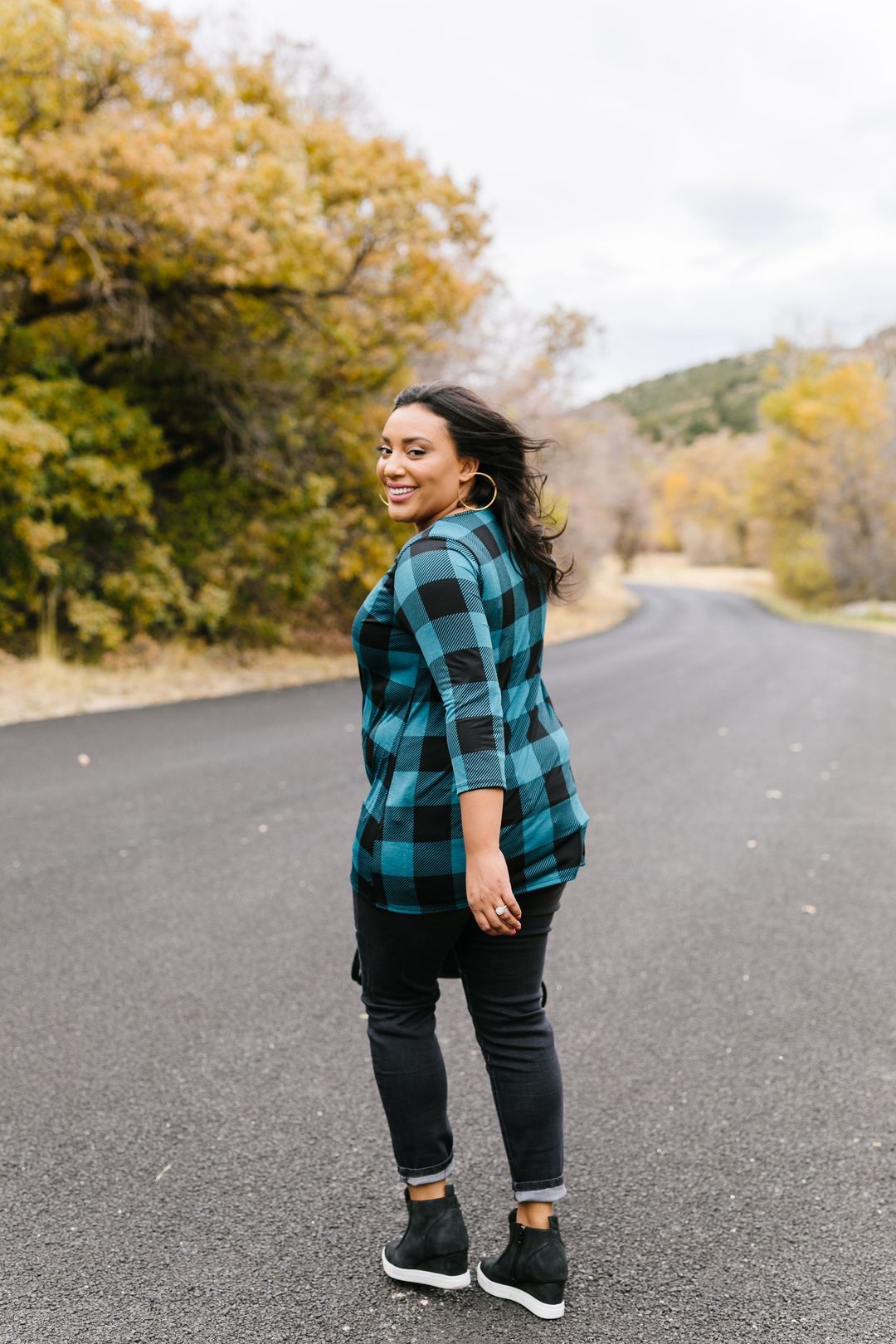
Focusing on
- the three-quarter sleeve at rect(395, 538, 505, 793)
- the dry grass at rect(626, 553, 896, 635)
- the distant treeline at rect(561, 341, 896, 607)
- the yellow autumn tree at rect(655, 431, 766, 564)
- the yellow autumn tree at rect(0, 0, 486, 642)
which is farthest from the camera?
the yellow autumn tree at rect(655, 431, 766, 564)

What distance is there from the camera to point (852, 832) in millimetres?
6383

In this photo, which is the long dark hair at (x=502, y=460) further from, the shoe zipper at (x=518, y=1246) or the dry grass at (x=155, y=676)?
the dry grass at (x=155, y=676)

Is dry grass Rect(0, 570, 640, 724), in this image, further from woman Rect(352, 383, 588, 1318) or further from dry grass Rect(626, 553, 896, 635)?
dry grass Rect(626, 553, 896, 635)

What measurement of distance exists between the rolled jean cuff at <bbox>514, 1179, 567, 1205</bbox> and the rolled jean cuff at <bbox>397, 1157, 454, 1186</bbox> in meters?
0.16

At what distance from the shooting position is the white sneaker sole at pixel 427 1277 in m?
2.22

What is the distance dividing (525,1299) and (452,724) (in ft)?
4.07

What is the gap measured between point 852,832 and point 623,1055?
3.54 meters

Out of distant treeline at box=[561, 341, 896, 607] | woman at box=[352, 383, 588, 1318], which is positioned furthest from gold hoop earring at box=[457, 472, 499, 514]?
distant treeline at box=[561, 341, 896, 607]

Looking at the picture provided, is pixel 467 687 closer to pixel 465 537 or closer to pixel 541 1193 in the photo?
pixel 465 537

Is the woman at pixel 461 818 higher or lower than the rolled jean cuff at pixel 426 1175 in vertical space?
higher

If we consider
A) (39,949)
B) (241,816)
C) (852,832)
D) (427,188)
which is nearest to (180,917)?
(39,949)

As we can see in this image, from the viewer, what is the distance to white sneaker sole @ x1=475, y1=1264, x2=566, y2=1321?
7.02 ft

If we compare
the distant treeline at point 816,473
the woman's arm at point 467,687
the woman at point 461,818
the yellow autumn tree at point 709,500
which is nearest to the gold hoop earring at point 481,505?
the woman at point 461,818

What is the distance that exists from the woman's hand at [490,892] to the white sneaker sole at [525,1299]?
2.72 ft
